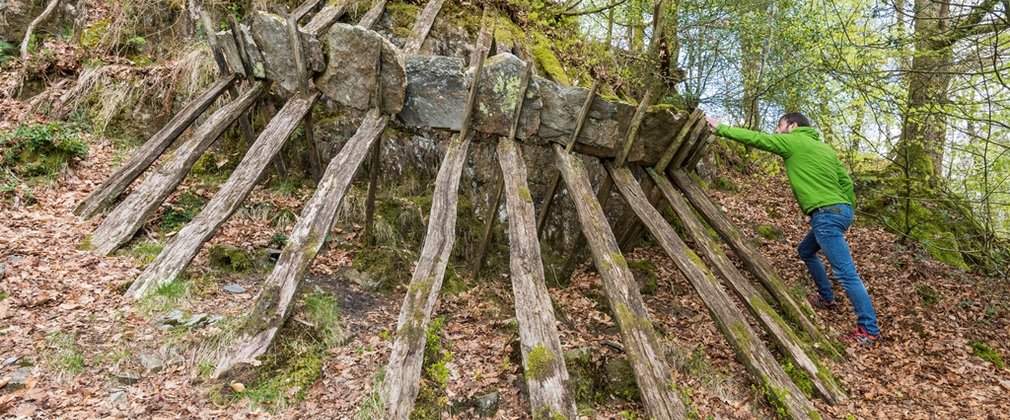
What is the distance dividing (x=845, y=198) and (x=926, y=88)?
270cm

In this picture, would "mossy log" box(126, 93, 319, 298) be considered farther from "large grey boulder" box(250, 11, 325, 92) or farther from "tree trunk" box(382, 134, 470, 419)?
"tree trunk" box(382, 134, 470, 419)

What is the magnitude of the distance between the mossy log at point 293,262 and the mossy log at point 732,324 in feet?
9.32

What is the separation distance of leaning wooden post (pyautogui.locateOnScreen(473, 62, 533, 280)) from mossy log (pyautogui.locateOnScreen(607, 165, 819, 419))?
129 cm

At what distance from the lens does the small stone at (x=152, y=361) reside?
355cm

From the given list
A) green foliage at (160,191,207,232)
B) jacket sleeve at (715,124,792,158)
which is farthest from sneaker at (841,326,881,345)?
green foliage at (160,191,207,232)

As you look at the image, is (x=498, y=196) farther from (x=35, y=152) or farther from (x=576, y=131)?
(x=35, y=152)

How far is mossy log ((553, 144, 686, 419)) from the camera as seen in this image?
3.69 meters

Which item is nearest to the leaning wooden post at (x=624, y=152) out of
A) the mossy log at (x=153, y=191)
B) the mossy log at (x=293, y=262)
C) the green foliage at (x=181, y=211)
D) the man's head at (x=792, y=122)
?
the man's head at (x=792, y=122)

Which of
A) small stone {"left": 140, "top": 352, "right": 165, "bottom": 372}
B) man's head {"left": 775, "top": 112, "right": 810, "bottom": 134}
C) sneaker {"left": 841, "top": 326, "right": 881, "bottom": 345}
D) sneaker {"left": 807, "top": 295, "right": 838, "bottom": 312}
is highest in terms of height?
man's head {"left": 775, "top": 112, "right": 810, "bottom": 134}

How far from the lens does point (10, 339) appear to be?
352cm

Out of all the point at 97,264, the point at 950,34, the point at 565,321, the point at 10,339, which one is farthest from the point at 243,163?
the point at 950,34

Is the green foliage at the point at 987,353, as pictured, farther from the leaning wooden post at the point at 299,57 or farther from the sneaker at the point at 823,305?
the leaning wooden post at the point at 299,57

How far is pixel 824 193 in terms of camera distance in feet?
18.0

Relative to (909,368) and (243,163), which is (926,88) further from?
(243,163)
